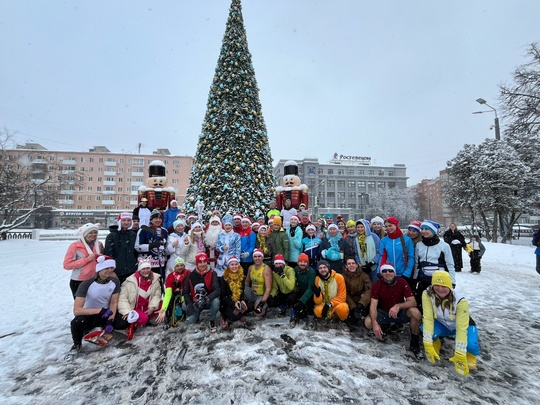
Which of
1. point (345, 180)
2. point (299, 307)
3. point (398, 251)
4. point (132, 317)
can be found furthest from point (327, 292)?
point (345, 180)

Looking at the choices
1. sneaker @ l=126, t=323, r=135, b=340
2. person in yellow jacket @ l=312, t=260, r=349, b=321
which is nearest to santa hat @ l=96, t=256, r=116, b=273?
sneaker @ l=126, t=323, r=135, b=340

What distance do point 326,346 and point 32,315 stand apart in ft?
18.7

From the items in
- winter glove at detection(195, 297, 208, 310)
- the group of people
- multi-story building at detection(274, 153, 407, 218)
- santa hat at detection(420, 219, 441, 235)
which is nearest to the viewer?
the group of people

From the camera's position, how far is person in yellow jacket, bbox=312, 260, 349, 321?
15.0 ft

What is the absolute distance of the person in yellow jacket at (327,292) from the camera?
4586 millimetres

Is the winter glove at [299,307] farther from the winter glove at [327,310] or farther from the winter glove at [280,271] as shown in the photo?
the winter glove at [280,271]

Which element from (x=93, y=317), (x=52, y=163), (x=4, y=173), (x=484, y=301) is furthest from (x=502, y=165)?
(x=52, y=163)

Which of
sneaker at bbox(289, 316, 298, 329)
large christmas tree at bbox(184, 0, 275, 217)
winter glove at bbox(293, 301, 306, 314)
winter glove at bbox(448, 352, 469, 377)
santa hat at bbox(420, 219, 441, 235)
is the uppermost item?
large christmas tree at bbox(184, 0, 275, 217)

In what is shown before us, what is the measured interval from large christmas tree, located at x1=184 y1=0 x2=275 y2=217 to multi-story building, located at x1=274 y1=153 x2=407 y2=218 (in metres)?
55.0

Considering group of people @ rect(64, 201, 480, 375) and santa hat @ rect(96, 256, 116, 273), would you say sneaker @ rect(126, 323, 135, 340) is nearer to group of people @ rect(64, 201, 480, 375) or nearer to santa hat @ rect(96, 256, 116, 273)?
group of people @ rect(64, 201, 480, 375)

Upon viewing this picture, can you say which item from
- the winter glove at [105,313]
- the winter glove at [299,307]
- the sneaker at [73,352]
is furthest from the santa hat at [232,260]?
the sneaker at [73,352]

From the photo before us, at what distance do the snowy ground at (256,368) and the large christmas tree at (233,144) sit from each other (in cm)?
432

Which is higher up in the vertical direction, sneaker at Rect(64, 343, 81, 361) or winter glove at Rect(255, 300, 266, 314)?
winter glove at Rect(255, 300, 266, 314)

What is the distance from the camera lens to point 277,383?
304 centimetres
